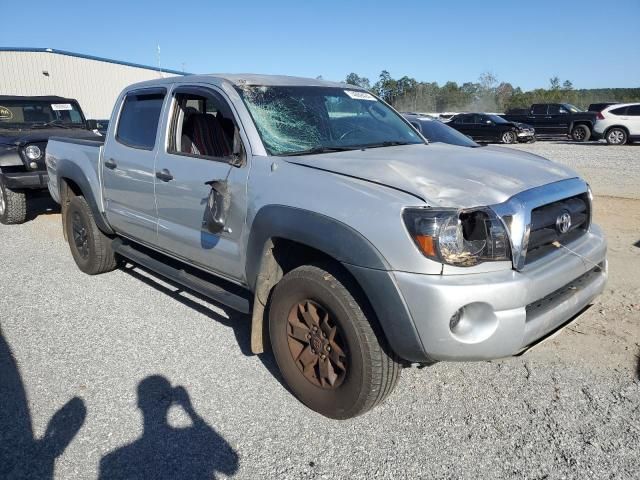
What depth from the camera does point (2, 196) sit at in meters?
7.82

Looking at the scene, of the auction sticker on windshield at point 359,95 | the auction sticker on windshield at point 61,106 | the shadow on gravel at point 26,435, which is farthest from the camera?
the auction sticker on windshield at point 61,106

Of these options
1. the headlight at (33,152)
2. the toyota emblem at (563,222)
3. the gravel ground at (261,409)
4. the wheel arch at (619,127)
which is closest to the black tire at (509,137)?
the wheel arch at (619,127)

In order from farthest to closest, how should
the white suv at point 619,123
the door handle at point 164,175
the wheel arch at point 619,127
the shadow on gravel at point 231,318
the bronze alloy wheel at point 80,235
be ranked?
the wheel arch at point 619,127, the white suv at point 619,123, the bronze alloy wheel at point 80,235, the door handle at point 164,175, the shadow on gravel at point 231,318

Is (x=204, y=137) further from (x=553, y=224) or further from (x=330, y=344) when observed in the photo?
(x=553, y=224)

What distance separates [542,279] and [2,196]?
26.2ft

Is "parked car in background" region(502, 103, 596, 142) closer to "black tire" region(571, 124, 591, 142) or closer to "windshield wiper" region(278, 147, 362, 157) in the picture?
"black tire" region(571, 124, 591, 142)

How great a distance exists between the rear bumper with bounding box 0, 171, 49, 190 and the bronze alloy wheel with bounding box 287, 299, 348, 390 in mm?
5789

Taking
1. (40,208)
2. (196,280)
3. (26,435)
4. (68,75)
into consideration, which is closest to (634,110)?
(40,208)

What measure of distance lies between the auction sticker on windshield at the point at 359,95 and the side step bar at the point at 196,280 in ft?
5.88

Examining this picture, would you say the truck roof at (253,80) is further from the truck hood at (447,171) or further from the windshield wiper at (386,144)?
the truck hood at (447,171)

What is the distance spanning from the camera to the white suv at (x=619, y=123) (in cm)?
2048

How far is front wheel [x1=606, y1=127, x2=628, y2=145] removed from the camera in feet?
69.1

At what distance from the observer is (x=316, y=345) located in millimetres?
2898

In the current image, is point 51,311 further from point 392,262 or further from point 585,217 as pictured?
point 585,217
